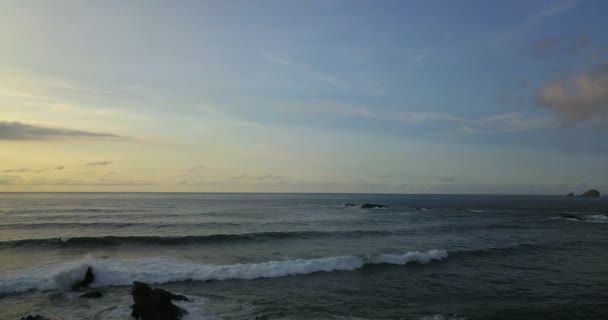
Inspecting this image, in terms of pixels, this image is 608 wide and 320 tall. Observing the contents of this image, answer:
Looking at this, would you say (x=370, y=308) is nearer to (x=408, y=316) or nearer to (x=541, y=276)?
(x=408, y=316)

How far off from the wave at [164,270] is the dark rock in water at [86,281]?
21cm

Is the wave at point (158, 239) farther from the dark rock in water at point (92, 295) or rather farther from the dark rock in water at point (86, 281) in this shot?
the dark rock in water at point (92, 295)

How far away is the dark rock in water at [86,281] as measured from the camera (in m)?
18.1

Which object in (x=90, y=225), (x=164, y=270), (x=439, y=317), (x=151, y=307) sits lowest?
(x=90, y=225)

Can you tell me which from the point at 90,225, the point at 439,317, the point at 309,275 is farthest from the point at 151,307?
the point at 90,225

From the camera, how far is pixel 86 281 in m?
18.5

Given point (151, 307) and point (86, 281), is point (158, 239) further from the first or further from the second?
point (151, 307)

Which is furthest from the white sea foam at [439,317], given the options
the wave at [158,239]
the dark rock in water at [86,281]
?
the wave at [158,239]

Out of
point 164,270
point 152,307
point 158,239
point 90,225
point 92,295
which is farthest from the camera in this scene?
point 90,225

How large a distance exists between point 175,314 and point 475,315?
440 inches

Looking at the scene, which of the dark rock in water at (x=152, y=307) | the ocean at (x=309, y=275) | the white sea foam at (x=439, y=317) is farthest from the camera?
the ocean at (x=309, y=275)

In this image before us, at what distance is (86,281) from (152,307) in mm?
7332

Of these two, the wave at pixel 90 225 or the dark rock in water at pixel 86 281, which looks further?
the wave at pixel 90 225

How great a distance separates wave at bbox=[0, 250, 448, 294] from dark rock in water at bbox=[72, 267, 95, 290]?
21cm
